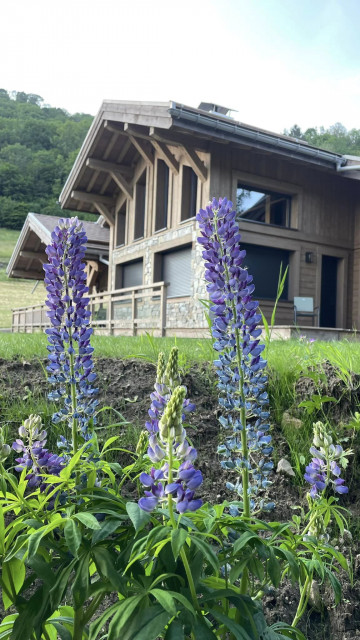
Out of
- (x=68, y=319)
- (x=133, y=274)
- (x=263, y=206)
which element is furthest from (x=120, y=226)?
(x=68, y=319)

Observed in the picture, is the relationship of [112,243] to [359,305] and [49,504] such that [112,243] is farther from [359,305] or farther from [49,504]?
[49,504]

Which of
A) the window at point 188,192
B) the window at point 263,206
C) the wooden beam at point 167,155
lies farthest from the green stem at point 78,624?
the wooden beam at point 167,155

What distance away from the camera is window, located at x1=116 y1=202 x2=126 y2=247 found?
19797mm

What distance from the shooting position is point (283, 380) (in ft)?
11.7

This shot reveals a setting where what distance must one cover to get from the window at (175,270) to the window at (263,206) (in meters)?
2.19

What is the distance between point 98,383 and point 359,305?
14.0 meters

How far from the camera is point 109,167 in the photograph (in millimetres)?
17672

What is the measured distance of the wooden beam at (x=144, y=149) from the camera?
52.2 ft

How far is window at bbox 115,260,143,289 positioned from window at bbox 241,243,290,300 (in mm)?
4650

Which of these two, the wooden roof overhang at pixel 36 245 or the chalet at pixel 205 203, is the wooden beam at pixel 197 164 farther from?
the wooden roof overhang at pixel 36 245

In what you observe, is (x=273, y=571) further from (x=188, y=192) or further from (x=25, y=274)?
(x=25, y=274)

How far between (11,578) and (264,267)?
14.2 meters

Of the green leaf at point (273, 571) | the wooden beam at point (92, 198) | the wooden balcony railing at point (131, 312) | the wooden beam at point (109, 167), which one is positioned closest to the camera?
the green leaf at point (273, 571)

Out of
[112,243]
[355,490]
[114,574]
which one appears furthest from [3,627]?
[112,243]
